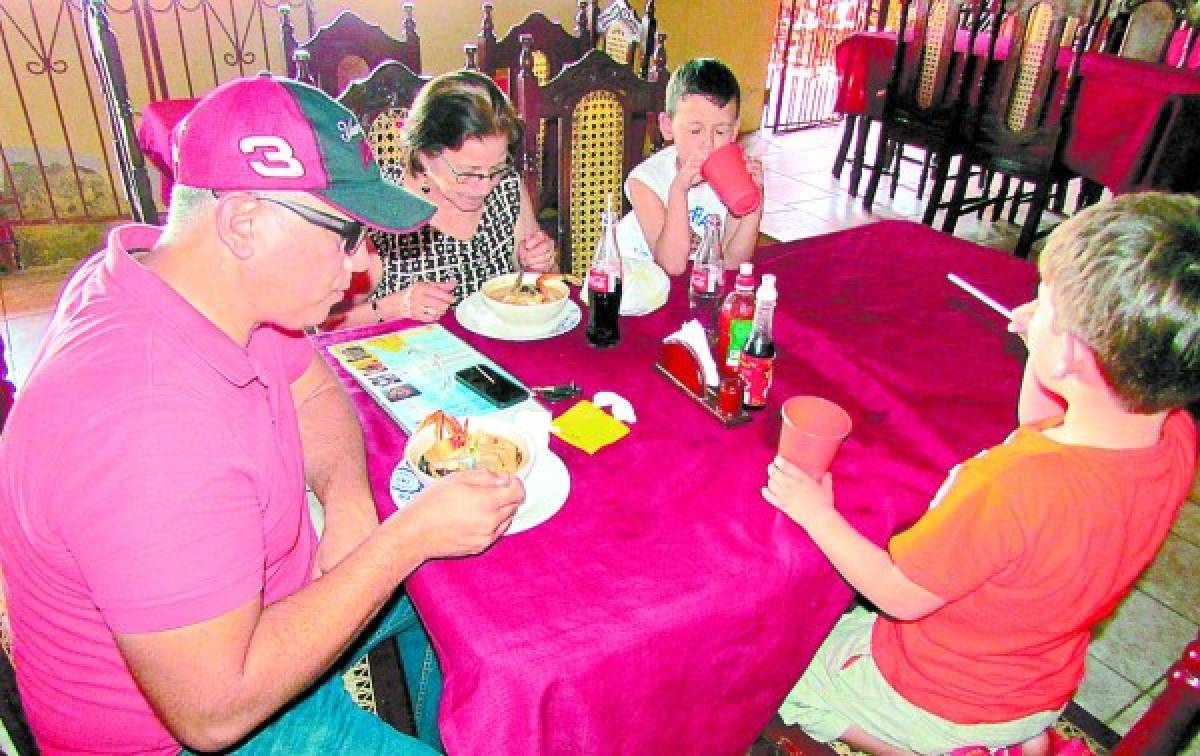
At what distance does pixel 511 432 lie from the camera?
48.9 inches

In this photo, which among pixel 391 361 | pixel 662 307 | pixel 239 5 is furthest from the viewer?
pixel 239 5

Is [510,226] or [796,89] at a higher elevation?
[510,226]

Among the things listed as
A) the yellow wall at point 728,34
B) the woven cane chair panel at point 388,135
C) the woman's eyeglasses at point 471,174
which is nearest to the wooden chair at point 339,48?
the woven cane chair panel at point 388,135

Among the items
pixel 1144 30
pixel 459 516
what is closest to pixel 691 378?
pixel 459 516

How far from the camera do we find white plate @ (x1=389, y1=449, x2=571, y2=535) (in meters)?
1.14

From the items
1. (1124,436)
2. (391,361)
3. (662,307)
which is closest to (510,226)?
(662,307)

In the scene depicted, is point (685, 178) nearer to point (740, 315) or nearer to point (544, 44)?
point (740, 315)

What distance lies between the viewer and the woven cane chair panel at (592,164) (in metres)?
2.39

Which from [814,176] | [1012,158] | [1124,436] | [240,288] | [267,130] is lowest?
[814,176]

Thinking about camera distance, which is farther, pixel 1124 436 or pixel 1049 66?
pixel 1049 66

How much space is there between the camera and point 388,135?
2182 mm

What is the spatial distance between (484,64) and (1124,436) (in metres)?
2.76

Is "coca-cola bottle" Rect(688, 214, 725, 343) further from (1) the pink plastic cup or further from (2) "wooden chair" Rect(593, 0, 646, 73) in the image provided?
(2) "wooden chair" Rect(593, 0, 646, 73)

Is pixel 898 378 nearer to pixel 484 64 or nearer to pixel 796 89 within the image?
pixel 484 64
